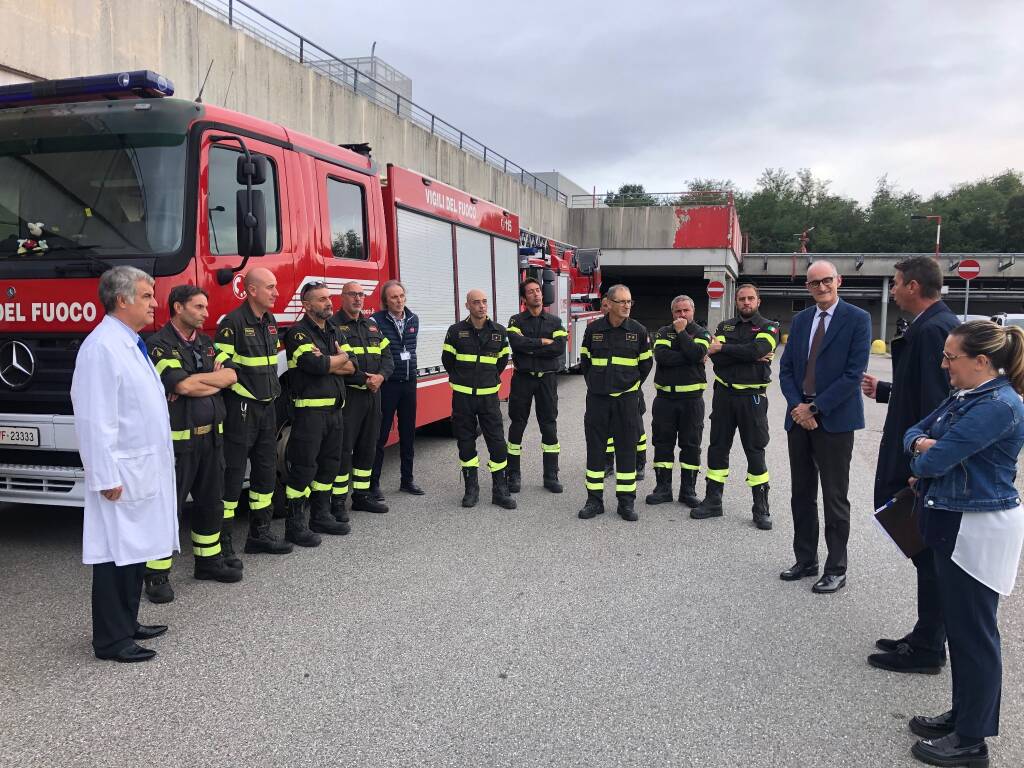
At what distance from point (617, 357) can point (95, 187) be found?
4039 mm

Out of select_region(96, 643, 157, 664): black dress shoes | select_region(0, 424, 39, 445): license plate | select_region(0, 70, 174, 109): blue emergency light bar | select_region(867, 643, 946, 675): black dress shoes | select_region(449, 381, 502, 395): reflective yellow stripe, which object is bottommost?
select_region(867, 643, 946, 675): black dress shoes

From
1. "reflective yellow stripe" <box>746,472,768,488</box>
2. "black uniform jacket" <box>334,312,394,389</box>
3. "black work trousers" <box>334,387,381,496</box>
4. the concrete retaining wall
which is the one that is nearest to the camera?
"black uniform jacket" <box>334,312,394,389</box>

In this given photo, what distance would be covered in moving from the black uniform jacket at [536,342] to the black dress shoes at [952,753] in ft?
14.8

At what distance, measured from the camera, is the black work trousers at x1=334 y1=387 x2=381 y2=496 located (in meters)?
5.78

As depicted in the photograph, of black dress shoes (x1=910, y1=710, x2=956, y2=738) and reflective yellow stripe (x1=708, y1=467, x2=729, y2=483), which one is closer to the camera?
black dress shoes (x1=910, y1=710, x2=956, y2=738)

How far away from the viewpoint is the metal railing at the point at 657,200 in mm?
31734

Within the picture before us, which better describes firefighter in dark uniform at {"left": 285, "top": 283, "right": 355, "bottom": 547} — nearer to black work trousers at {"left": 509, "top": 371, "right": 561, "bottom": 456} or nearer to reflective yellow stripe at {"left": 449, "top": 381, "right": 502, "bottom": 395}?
reflective yellow stripe at {"left": 449, "top": 381, "right": 502, "bottom": 395}

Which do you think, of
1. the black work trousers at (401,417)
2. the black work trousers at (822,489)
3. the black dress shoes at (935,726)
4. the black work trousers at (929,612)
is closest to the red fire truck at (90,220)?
the black work trousers at (401,417)

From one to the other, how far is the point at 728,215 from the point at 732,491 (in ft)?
86.8

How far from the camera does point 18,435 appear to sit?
4504mm

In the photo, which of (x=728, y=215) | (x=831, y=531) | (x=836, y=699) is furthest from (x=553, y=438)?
(x=728, y=215)

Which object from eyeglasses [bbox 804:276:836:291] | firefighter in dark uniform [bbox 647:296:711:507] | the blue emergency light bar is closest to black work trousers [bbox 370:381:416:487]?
firefighter in dark uniform [bbox 647:296:711:507]

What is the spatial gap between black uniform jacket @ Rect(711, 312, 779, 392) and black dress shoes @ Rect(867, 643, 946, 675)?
2763 millimetres

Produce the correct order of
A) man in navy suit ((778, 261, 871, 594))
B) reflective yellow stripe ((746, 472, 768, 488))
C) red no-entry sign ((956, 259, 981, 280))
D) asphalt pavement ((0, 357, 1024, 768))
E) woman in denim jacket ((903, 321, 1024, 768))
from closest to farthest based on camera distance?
woman in denim jacket ((903, 321, 1024, 768)) → asphalt pavement ((0, 357, 1024, 768)) → man in navy suit ((778, 261, 871, 594)) → reflective yellow stripe ((746, 472, 768, 488)) → red no-entry sign ((956, 259, 981, 280))
